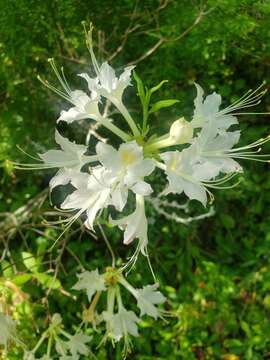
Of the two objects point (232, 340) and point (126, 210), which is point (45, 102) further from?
point (232, 340)

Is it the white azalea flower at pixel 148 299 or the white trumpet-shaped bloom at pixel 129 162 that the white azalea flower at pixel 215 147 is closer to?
the white trumpet-shaped bloom at pixel 129 162

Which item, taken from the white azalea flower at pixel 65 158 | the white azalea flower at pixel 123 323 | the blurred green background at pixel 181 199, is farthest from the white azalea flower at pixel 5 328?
the white azalea flower at pixel 65 158

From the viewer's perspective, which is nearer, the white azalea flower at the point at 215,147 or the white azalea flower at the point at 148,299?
the white azalea flower at the point at 215,147

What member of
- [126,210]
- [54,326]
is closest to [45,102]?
[126,210]

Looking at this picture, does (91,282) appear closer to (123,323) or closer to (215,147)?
(123,323)

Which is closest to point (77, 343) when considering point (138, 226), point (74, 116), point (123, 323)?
point (123, 323)
